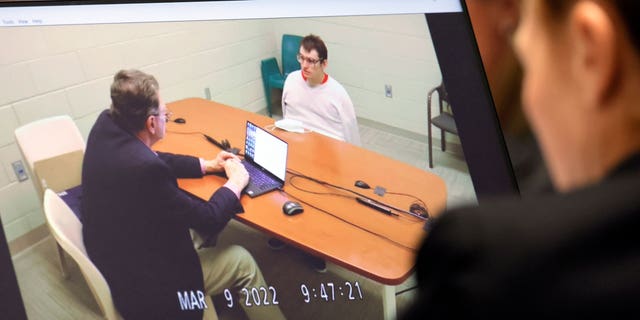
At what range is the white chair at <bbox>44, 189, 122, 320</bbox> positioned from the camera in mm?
897

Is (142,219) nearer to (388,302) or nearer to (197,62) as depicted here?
(197,62)

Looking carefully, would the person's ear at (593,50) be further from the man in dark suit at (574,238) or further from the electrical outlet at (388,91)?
the electrical outlet at (388,91)

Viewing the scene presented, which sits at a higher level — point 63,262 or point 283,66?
point 283,66

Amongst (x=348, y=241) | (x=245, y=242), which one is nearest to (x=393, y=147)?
(x=348, y=241)

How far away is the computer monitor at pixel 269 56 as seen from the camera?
0.80m

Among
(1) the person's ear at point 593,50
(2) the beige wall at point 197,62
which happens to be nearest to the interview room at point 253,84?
(2) the beige wall at point 197,62

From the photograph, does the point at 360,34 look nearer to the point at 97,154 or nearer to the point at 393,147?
the point at 393,147

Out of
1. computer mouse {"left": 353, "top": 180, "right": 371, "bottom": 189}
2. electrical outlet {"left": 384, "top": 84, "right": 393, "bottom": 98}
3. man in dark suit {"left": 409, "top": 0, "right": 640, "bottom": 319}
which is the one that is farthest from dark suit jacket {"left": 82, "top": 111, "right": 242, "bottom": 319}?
man in dark suit {"left": 409, "top": 0, "right": 640, "bottom": 319}

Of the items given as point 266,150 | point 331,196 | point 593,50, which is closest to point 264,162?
point 266,150

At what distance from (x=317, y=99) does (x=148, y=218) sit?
43 centimetres

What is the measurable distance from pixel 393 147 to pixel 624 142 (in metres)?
0.52

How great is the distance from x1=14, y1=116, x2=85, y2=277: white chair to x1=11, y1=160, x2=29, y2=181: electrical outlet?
0.04 ft

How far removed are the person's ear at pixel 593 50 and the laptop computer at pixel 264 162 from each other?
0.62 meters

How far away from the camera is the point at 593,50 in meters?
0.36
